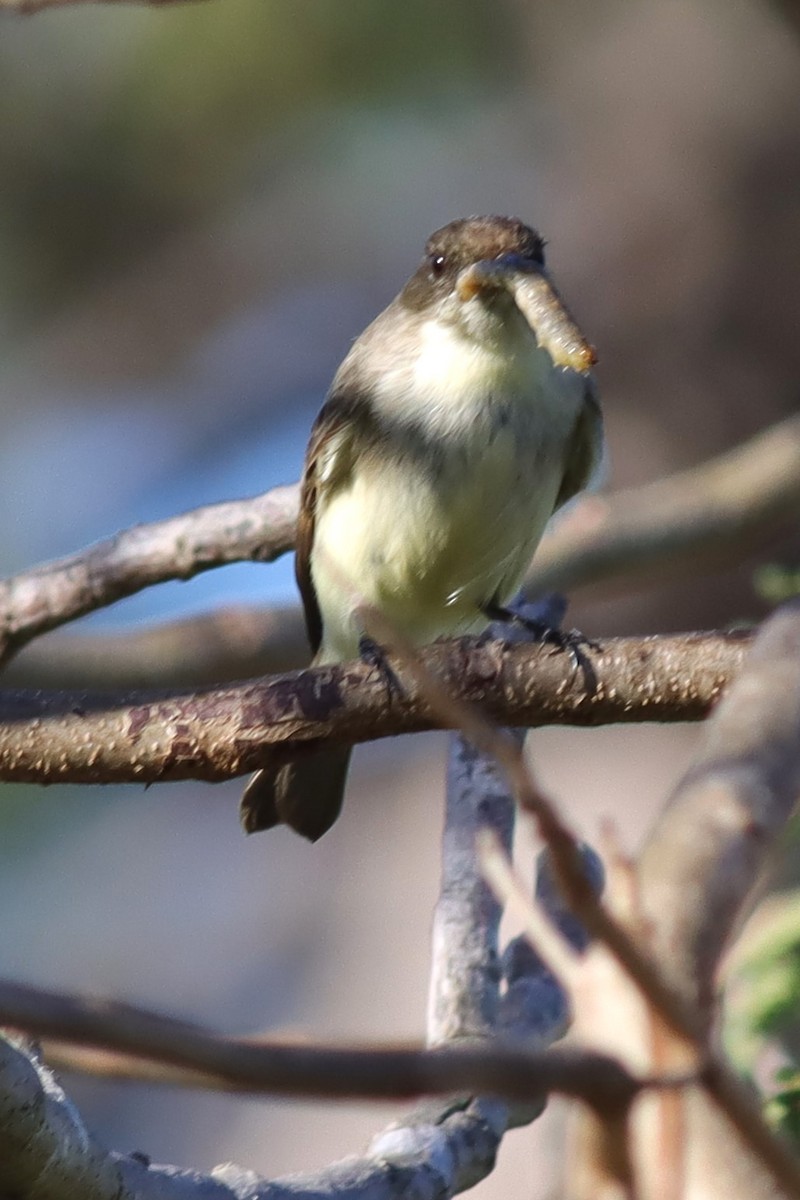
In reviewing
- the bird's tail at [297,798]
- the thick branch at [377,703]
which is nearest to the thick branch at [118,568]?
the bird's tail at [297,798]

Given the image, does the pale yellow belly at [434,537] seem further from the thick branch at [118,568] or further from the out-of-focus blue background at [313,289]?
the out-of-focus blue background at [313,289]

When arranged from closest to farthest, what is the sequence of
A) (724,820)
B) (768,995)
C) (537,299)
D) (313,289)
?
(724,820) < (768,995) < (537,299) < (313,289)

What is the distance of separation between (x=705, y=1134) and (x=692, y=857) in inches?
7.7

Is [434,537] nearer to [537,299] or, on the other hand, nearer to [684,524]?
[537,299]

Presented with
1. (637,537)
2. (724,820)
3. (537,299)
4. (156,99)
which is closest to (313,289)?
(156,99)

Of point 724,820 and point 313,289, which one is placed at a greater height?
point 313,289

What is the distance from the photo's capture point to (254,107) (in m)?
8.65

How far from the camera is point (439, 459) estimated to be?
3574mm

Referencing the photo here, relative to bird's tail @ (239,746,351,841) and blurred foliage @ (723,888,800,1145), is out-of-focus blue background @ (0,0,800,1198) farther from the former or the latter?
blurred foliage @ (723,888,800,1145)

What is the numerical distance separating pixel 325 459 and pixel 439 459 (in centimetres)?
36

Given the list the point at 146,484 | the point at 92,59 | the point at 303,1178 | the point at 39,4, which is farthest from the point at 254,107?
the point at 303,1178

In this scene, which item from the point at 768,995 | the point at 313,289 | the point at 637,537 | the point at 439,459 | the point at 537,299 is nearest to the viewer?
the point at 768,995

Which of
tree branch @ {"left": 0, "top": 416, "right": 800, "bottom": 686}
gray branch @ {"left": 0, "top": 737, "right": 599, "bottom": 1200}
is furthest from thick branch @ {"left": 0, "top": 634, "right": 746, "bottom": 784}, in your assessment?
tree branch @ {"left": 0, "top": 416, "right": 800, "bottom": 686}

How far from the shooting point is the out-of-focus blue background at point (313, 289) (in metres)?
6.23
